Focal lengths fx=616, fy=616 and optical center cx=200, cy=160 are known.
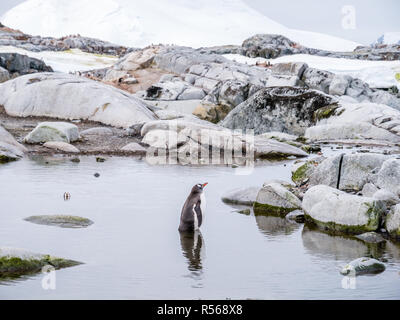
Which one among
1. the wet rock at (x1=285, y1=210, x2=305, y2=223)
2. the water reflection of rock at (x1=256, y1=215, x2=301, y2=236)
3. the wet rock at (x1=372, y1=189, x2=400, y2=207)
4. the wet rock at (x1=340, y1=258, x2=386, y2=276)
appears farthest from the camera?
the wet rock at (x1=285, y1=210, x2=305, y2=223)

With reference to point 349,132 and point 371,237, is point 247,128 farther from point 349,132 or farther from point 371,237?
point 371,237

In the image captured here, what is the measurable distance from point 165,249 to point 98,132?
14.6m

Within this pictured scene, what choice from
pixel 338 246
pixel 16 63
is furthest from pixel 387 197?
pixel 16 63

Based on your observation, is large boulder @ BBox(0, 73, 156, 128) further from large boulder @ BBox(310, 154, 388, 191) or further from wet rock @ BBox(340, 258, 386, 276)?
wet rock @ BBox(340, 258, 386, 276)

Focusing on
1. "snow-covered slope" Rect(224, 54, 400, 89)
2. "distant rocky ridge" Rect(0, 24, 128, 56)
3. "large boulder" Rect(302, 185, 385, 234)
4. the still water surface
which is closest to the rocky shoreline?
"large boulder" Rect(302, 185, 385, 234)

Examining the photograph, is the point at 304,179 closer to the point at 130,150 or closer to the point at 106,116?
the point at 130,150

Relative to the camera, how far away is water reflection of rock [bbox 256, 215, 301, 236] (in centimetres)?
1117

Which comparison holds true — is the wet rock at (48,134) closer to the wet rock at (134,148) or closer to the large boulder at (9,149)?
the large boulder at (9,149)

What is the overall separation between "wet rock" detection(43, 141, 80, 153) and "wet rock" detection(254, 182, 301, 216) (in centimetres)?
950

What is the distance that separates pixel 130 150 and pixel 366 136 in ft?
35.5

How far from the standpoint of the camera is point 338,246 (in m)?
10.2

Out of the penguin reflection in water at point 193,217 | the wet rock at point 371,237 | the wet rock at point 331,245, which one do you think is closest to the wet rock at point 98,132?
the penguin reflection in water at point 193,217

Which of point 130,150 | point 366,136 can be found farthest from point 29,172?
point 366,136

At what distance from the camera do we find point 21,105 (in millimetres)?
27656
